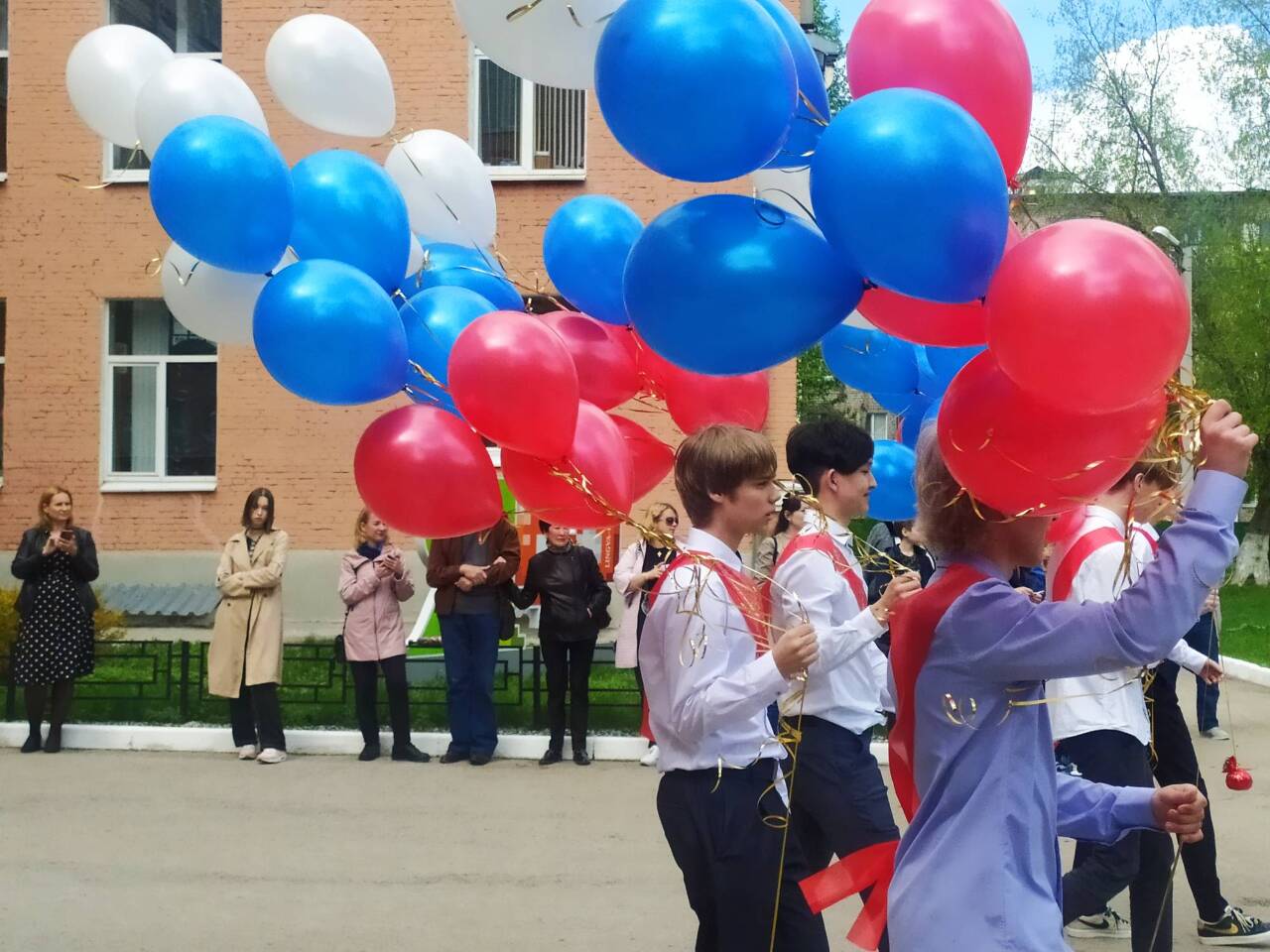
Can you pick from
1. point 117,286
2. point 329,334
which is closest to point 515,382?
point 329,334

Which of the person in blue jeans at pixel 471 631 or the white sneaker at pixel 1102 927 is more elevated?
the person in blue jeans at pixel 471 631

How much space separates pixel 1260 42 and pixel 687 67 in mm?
30501

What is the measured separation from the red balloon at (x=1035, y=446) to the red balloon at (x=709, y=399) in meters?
1.22

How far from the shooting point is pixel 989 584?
2.87m

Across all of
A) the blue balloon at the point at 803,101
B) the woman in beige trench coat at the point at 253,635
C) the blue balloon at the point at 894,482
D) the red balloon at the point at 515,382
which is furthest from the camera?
the woman in beige trench coat at the point at 253,635

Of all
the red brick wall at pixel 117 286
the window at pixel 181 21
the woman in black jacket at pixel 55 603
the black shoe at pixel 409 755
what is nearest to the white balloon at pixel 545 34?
the black shoe at pixel 409 755

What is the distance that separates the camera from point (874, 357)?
4.34 m

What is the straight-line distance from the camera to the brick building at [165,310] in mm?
16172

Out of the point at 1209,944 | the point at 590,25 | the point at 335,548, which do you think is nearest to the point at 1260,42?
the point at 335,548

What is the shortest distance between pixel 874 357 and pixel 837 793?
4.23 feet

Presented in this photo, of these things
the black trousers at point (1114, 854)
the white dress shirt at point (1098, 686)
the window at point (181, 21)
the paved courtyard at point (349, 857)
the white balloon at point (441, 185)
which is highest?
the window at point (181, 21)

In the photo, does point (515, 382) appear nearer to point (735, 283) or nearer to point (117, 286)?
point (735, 283)

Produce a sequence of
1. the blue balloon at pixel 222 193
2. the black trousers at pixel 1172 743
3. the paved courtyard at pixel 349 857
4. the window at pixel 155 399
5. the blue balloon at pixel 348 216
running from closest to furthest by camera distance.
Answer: the blue balloon at pixel 222 193 → the blue balloon at pixel 348 216 → the black trousers at pixel 1172 743 → the paved courtyard at pixel 349 857 → the window at pixel 155 399

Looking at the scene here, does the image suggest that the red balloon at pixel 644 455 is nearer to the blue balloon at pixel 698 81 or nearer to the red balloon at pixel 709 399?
the red balloon at pixel 709 399
